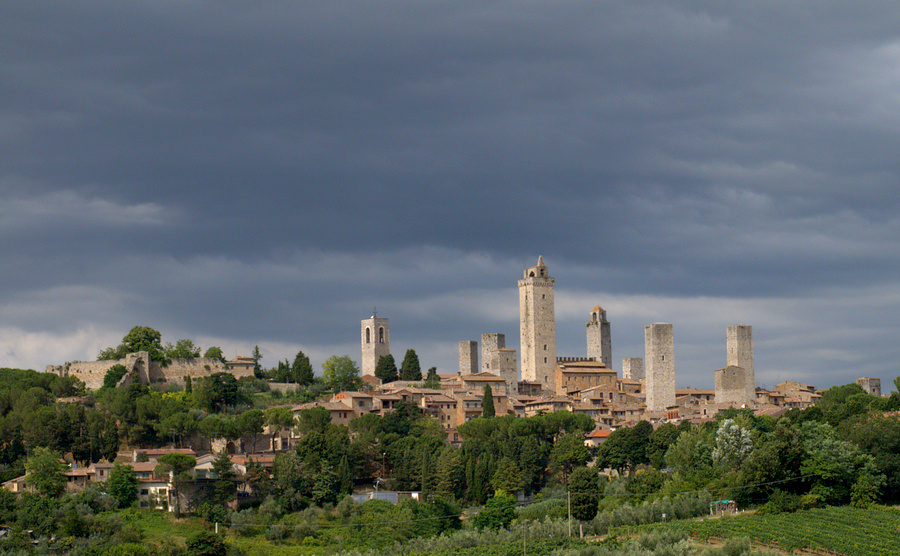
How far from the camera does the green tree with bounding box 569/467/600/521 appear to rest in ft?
146

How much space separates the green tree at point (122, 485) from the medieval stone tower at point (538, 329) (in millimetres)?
39122

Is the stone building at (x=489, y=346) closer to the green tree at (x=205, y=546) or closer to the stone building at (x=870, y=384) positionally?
the stone building at (x=870, y=384)

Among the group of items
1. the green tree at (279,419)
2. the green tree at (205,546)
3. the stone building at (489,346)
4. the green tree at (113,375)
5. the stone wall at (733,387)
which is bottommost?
the green tree at (205,546)

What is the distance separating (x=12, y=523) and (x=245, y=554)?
12028 millimetres

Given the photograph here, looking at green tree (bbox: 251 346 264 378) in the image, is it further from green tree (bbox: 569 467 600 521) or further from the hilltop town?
green tree (bbox: 569 467 600 521)

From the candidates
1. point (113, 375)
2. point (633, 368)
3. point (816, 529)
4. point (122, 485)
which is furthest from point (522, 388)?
point (816, 529)

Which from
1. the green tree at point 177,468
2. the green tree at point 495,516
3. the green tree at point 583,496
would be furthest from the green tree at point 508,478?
the green tree at point 177,468

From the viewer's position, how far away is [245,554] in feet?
150

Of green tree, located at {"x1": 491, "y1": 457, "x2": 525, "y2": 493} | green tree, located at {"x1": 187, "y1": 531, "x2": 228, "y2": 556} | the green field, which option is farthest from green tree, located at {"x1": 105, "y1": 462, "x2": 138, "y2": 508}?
the green field

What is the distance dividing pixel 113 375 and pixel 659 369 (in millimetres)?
39802

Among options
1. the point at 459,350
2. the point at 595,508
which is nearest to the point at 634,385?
the point at 459,350

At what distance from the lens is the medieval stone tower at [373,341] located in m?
91.5

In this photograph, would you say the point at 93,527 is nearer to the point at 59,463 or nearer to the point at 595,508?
the point at 59,463

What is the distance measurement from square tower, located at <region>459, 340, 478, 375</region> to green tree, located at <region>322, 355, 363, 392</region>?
1039 centimetres
